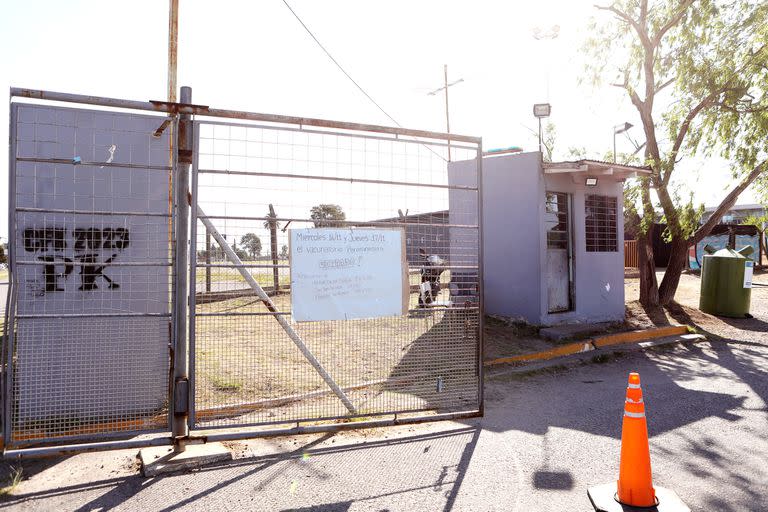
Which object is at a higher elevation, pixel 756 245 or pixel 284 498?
pixel 756 245

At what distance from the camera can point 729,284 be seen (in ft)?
42.4

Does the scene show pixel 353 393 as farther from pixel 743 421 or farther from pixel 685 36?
pixel 685 36

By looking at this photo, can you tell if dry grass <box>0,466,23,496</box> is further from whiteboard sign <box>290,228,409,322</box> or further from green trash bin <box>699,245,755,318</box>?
green trash bin <box>699,245,755,318</box>

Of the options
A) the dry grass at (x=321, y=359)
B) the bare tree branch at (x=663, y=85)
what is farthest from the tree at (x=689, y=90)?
the dry grass at (x=321, y=359)

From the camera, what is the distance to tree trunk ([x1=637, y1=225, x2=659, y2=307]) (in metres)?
13.4

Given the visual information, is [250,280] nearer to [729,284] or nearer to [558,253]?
[558,253]

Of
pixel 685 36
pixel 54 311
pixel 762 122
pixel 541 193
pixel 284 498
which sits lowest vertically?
pixel 284 498

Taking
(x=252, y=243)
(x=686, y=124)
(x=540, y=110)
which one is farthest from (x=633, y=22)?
(x=252, y=243)

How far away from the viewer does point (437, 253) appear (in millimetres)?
5504

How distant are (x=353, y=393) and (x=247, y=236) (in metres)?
2.43

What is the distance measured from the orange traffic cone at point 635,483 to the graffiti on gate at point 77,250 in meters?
4.46

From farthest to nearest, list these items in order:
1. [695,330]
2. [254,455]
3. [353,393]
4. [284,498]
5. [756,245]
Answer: [756,245] < [695,330] < [353,393] < [254,455] < [284,498]

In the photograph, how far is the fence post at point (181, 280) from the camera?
450 cm

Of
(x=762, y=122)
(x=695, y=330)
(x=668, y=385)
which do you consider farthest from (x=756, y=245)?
(x=668, y=385)
